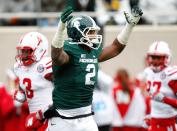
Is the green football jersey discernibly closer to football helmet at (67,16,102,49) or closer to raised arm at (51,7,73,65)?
football helmet at (67,16,102,49)

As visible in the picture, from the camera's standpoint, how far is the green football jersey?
27.1 feet

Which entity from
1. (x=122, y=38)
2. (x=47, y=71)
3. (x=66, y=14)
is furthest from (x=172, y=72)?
(x=66, y=14)

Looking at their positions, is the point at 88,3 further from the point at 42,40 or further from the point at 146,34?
the point at 42,40

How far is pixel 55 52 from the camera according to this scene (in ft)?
25.9

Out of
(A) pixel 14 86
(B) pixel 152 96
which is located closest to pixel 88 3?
(A) pixel 14 86

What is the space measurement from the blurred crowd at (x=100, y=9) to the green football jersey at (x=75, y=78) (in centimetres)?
706

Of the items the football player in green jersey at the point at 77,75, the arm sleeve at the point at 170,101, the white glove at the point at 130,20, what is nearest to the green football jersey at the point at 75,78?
the football player in green jersey at the point at 77,75

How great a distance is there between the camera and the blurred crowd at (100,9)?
15.7 metres

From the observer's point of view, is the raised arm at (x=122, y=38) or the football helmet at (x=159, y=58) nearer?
the raised arm at (x=122, y=38)

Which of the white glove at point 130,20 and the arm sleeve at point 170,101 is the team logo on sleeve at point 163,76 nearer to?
the arm sleeve at point 170,101

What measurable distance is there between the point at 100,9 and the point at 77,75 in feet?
26.0

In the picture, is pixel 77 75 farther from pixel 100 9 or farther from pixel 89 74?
pixel 100 9

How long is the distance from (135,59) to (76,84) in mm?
7522

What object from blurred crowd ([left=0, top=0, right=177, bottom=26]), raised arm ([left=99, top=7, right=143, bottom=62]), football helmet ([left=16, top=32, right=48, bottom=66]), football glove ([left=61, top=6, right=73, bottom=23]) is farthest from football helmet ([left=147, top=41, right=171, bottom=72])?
blurred crowd ([left=0, top=0, right=177, bottom=26])
